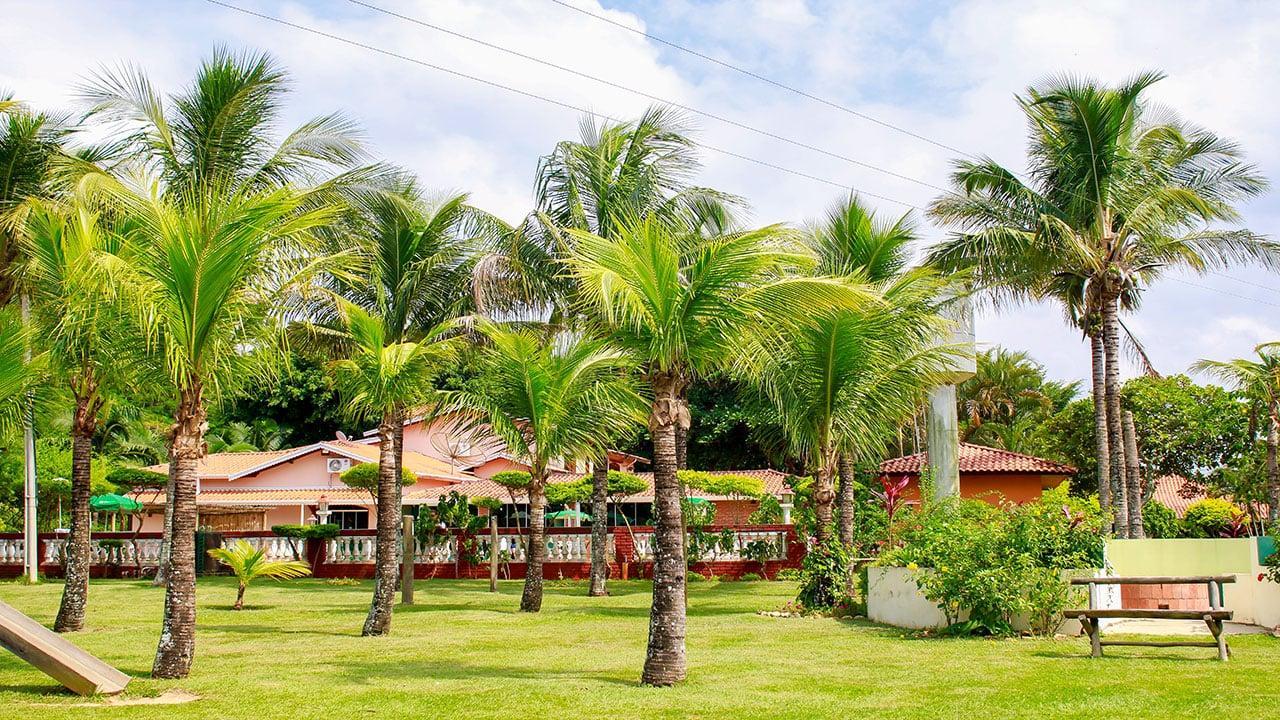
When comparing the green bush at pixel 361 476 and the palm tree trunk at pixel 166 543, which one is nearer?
the palm tree trunk at pixel 166 543

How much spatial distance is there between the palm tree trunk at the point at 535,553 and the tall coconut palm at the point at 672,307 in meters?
8.38

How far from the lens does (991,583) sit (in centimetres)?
1367

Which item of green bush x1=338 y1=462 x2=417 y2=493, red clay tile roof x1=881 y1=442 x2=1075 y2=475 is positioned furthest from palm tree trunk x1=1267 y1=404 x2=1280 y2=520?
green bush x1=338 y1=462 x2=417 y2=493

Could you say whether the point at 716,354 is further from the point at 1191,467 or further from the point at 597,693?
the point at 1191,467

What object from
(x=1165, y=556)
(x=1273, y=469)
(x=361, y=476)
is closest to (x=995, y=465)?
Result: (x=1273, y=469)

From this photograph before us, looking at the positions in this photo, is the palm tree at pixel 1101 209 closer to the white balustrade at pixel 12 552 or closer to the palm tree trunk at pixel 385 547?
the palm tree trunk at pixel 385 547

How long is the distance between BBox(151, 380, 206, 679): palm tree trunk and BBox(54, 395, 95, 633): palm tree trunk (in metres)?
5.02

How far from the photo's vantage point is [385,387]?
15.1m

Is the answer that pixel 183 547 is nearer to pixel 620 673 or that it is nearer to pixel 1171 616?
pixel 620 673

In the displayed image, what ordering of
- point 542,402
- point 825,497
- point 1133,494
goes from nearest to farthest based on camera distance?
point 825,497, point 542,402, point 1133,494

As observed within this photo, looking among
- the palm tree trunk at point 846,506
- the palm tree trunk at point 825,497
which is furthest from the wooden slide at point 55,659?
the palm tree trunk at point 846,506

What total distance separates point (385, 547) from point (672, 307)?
6859mm

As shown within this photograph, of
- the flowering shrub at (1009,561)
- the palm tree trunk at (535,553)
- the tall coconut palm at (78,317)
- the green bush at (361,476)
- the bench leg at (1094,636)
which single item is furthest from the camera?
the green bush at (361,476)

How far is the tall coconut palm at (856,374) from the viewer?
16.5 metres
